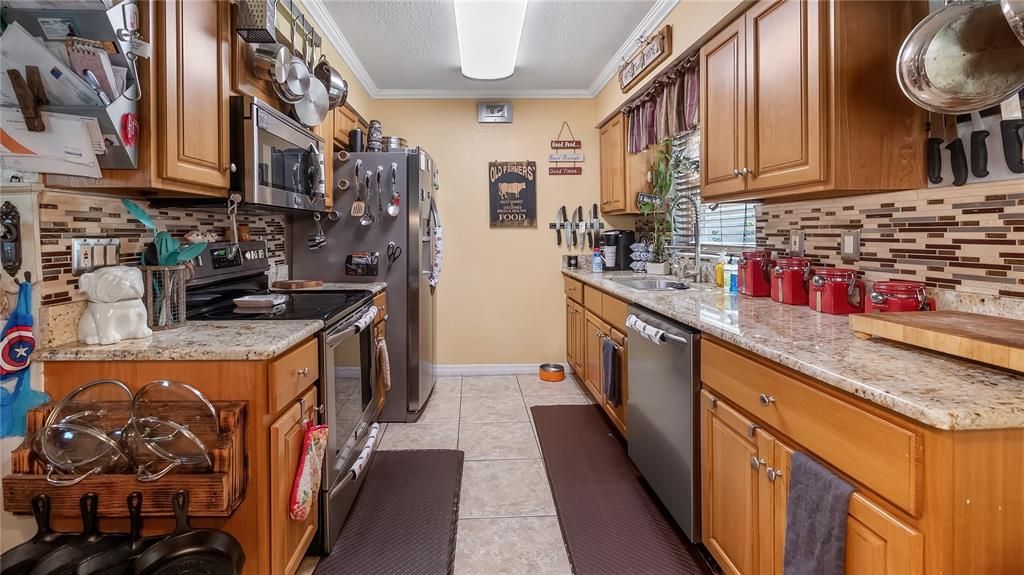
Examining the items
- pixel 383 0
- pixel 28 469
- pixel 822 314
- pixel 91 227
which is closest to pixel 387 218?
pixel 383 0

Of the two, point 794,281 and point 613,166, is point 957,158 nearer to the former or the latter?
point 794,281

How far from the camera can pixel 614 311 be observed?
8.82 feet

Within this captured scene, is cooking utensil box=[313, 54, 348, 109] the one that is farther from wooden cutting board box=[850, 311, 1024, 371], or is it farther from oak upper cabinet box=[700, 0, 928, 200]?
wooden cutting board box=[850, 311, 1024, 371]

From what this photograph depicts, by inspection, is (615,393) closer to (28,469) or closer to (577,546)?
(577,546)

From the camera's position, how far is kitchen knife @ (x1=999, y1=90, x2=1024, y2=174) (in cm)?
124

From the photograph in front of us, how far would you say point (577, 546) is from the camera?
71.7 inches

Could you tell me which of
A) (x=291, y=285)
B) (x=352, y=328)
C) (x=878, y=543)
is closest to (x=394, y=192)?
(x=291, y=285)

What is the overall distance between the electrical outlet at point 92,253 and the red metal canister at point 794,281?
2.50 m

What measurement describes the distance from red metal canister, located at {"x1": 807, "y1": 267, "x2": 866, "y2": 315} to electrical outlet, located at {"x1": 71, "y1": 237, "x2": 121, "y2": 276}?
2.48m

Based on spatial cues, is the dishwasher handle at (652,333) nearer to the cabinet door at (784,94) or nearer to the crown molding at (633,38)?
the cabinet door at (784,94)

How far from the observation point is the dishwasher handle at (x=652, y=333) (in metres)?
1.73

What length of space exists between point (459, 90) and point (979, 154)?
3522mm

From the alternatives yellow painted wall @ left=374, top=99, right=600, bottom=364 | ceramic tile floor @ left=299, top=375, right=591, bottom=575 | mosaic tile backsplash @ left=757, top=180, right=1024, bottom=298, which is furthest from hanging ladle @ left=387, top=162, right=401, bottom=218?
mosaic tile backsplash @ left=757, top=180, right=1024, bottom=298

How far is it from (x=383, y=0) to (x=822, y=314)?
8.95 ft
